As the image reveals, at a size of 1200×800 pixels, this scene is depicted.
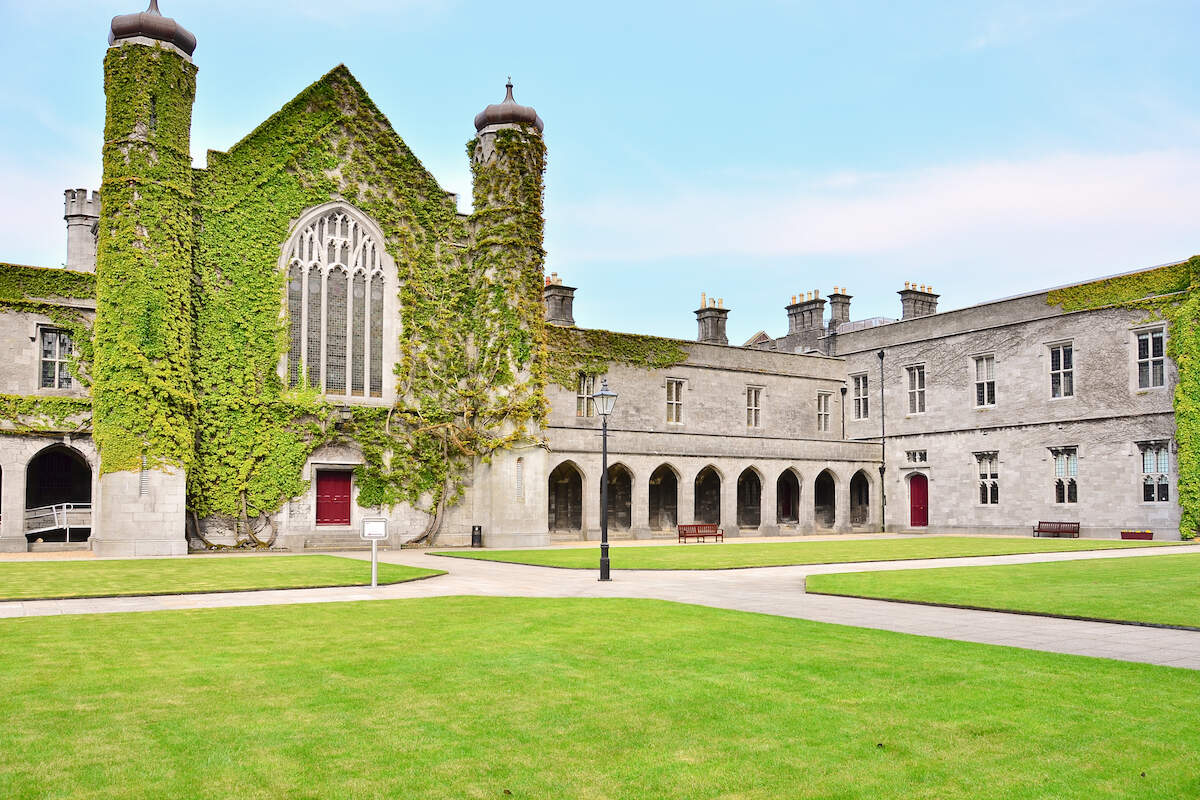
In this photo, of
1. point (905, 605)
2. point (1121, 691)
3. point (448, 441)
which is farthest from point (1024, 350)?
point (1121, 691)

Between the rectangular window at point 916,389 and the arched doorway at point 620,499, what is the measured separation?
46.6 ft

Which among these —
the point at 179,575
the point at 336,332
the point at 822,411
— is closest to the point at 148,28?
the point at 336,332

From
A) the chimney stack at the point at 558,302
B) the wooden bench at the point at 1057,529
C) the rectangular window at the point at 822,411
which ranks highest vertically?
the chimney stack at the point at 558,302

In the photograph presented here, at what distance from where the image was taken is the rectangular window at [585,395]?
38594 mm

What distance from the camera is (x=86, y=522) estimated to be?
95.2 ft

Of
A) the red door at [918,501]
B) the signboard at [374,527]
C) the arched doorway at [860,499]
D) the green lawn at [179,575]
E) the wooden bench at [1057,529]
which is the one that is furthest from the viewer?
the arched doorway at [860,499]

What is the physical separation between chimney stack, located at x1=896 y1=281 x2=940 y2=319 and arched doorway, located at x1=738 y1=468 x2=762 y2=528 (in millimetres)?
11554

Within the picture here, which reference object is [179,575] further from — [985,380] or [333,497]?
[985,380]

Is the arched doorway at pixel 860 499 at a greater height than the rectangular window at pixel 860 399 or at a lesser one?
lesser

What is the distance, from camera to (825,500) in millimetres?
47688

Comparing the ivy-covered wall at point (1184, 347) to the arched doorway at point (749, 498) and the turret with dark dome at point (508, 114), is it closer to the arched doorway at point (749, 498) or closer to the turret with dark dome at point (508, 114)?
the arched doorway at point (749, 498)

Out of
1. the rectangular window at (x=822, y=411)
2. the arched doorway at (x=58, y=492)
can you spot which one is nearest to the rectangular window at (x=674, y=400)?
the rectangular window at (x=822, y=411)

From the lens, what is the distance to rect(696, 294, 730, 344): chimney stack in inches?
1845

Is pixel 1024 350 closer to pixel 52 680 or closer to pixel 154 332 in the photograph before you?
pixel 154 332
